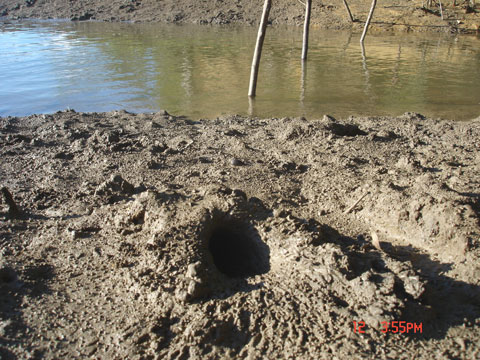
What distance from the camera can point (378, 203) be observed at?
3.31 metres

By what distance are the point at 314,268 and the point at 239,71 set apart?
33.7 ft

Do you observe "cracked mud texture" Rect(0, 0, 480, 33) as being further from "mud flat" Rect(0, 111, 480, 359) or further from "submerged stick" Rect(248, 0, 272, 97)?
"mud flat" Rect(0, 111, 480, 359)

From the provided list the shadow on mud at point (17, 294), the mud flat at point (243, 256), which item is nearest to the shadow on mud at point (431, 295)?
the mud flat at point (243, 256)

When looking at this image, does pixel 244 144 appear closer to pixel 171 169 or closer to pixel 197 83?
pixel 171 169

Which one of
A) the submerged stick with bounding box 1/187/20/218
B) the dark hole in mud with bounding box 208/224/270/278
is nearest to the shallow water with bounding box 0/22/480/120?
the submerged stick with bounding box 1/187/20/218

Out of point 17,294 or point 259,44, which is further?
point 259,44

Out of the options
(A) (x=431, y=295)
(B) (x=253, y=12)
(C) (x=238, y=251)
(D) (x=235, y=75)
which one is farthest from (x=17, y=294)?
(B) (x=253, y=12)

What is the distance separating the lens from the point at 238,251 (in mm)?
2863

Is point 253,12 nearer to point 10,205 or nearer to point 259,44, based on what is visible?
point 259,44

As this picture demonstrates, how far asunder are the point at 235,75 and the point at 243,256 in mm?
9259
